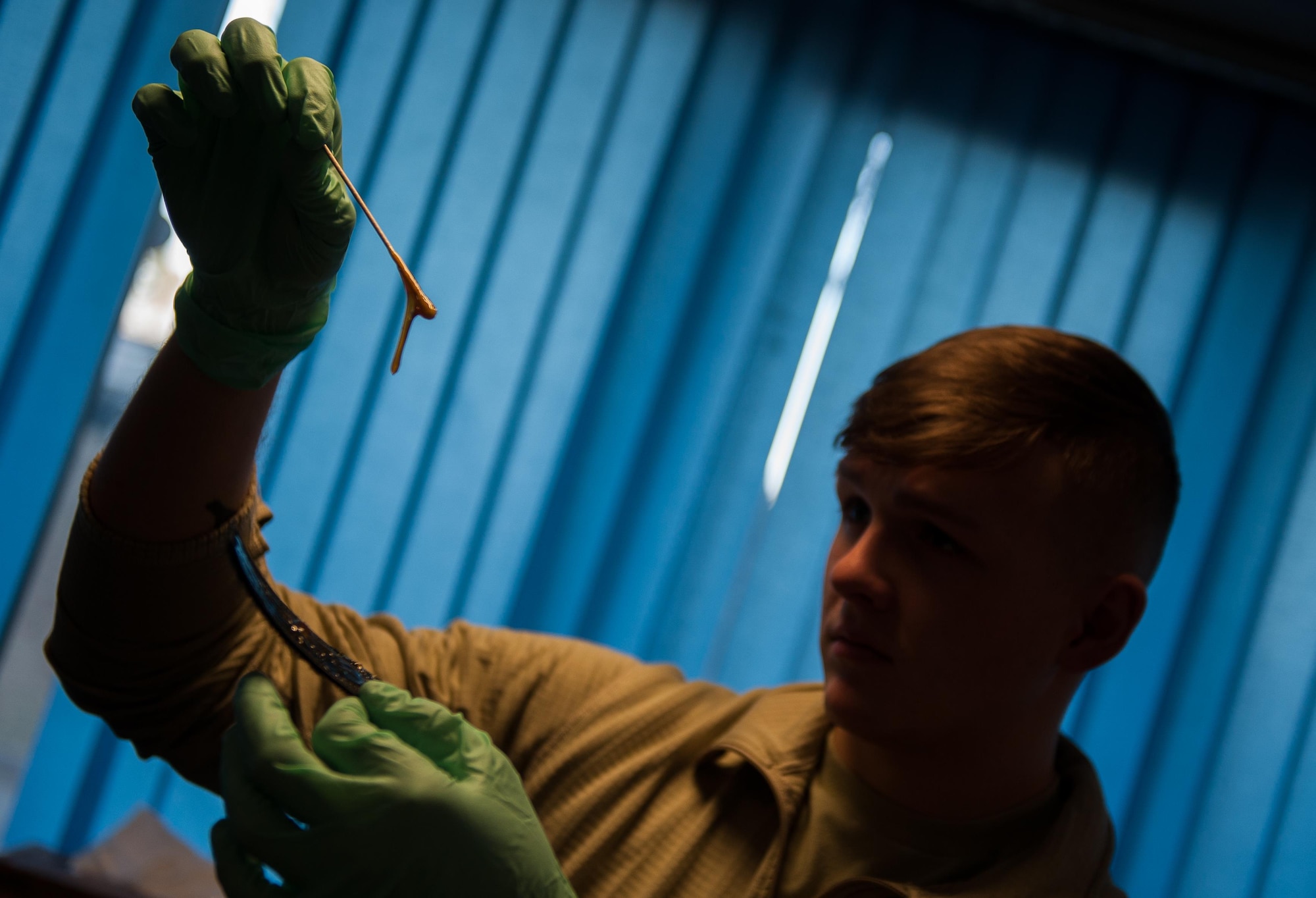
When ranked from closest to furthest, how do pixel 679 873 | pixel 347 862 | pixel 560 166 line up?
1. pixel 347 862
2. pixel 679 873
3. pixel 560 166

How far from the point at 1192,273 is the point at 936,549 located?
139 cm

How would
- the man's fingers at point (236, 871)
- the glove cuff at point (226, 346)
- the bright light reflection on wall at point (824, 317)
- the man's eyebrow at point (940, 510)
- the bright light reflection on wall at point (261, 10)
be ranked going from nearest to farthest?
the man's fingers at point (236, 871) → the glove cuff at point (226, 346) → the man's eyebrow at point (940, 510) → the bright light reflection on wall at point (261, 10) → the bright light reflection on wall at point (824, 317)

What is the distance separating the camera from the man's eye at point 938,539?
983 mm

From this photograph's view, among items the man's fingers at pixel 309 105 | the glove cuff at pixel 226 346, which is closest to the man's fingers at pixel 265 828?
the glove cuff at pixel 226 346

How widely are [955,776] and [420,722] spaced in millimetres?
582

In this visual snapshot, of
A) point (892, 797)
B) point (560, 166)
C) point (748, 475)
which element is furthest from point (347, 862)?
point (560, 166)

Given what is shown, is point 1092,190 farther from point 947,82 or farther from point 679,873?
point 679,873

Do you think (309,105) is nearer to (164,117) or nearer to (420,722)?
(164,117)

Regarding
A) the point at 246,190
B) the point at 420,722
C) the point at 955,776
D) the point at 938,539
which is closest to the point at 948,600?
the point at 938,539

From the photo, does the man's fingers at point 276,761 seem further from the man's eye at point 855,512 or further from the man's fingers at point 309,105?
the man's eye at point 855,512

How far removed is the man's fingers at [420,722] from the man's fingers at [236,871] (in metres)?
0.13

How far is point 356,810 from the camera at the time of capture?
0.69 meters

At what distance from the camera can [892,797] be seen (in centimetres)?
103

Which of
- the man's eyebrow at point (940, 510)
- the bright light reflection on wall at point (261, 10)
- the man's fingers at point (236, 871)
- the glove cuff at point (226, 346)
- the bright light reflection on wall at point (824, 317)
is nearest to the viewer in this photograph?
the man's fingers at point (236, 871)
